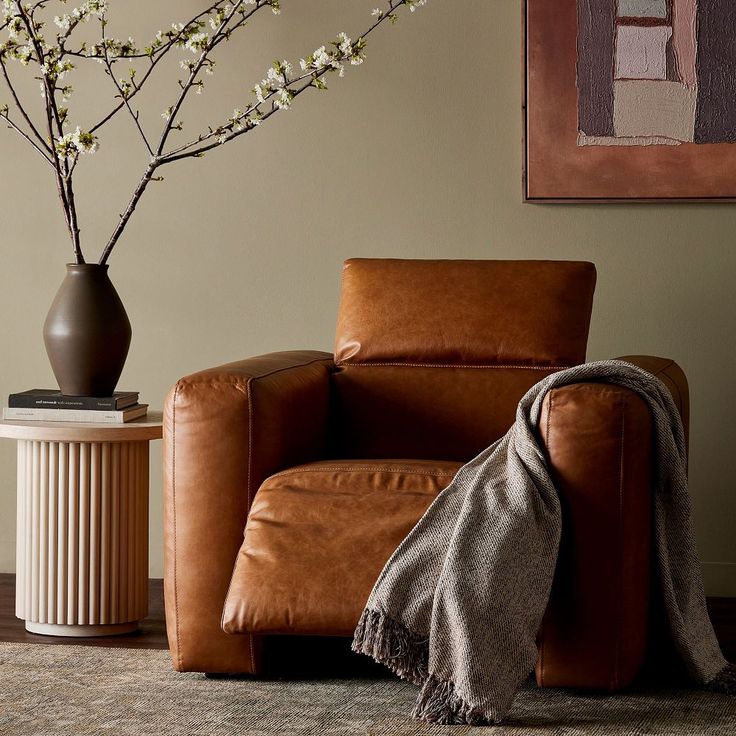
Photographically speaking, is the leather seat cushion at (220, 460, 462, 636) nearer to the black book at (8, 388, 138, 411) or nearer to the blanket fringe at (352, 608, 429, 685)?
the blanket fringe at (352, 608, 429, 685)

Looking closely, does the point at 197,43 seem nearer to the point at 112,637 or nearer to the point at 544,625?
the point at 112,637

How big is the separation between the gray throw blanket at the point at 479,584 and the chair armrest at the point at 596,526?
0.15 feet

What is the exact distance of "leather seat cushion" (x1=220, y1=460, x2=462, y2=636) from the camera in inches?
80.3

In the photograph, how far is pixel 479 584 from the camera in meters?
1.97

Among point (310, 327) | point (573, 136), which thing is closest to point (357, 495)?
point (310, 327)

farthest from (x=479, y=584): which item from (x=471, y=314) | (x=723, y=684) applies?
(x=471, y=314)

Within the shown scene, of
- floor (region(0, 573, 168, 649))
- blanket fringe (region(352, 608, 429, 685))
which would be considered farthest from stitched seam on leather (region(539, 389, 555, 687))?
floor (region(0, 573, 168, 649))

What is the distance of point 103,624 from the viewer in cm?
263

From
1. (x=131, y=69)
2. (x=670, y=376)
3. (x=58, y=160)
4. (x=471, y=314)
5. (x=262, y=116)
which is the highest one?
(x=131, y=69)

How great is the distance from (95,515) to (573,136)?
1.66m

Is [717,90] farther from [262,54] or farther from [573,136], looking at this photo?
[262,54]

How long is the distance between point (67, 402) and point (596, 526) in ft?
4.21

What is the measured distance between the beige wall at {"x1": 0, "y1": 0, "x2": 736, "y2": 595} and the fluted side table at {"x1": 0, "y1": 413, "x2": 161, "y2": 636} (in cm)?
77

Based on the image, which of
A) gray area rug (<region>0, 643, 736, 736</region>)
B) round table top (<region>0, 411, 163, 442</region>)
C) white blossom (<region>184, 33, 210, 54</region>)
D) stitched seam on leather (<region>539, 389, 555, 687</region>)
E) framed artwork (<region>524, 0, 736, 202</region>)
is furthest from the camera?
framed artwork (<region>524, 0, 736, 202</region>)
